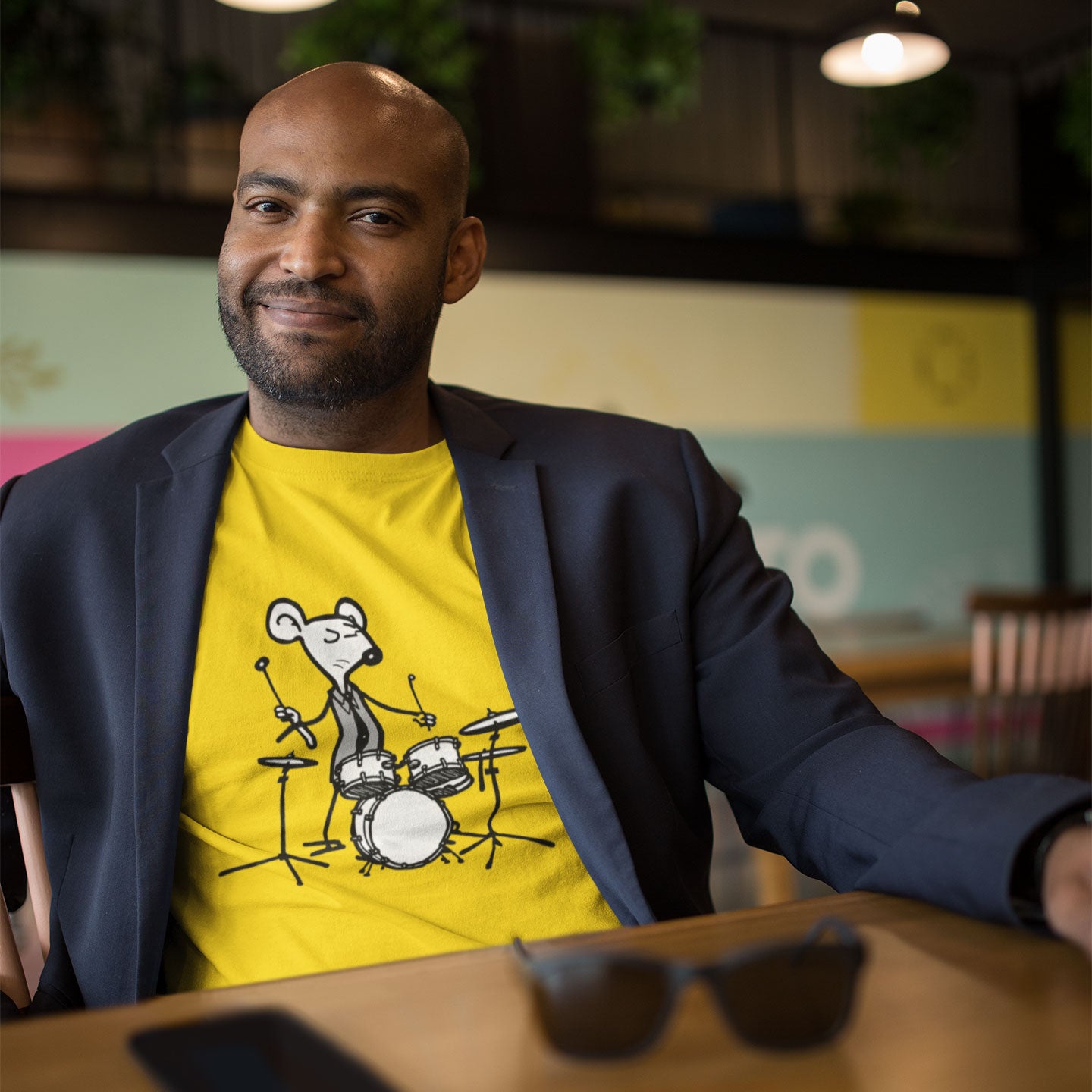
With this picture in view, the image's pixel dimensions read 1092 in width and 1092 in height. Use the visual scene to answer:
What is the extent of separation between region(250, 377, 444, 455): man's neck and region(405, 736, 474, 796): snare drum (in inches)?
14.8

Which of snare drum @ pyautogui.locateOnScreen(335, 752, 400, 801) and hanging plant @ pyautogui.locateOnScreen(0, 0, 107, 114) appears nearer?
snare drum @ pyautogui.locateOnScreen(335, 752, 400, 801)

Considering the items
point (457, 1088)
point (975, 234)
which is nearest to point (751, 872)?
point (457, 1088)

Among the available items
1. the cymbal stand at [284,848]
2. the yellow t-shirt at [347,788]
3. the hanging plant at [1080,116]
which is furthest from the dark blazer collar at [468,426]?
the hanging plant at [1080,116]

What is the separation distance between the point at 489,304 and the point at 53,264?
2.02 meters

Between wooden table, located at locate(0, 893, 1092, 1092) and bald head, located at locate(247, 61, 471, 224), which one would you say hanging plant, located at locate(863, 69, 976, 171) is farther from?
wooden table, located at locate(0, 893, 1092, 1092)

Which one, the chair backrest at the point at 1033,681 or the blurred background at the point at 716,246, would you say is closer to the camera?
the chair backrest at the point at 1033,681

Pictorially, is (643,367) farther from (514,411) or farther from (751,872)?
(514,411)

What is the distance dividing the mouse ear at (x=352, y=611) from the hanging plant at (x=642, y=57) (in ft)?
18.6

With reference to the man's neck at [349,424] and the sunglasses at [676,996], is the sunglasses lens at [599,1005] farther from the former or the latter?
the man's neck at [349,424]

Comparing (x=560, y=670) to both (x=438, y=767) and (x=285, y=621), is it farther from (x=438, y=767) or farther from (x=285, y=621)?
(x=285, y=621)

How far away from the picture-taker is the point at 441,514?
→ 142 centimetres

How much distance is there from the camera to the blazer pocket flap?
1312 mm

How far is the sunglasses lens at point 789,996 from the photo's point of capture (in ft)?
2.23

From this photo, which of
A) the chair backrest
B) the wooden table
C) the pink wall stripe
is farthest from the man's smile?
the pink wall stripe
